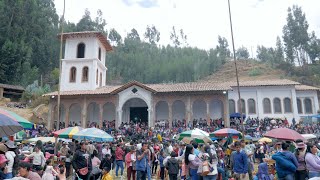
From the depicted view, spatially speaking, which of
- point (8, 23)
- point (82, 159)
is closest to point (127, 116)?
point (82, 159)

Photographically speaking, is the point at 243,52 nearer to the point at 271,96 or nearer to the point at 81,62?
the point at 271,96

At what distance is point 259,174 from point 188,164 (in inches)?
89.2

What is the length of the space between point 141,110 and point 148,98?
3290mm

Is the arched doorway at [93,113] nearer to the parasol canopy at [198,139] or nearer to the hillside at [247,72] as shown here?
the parasol canopy at [198,139]

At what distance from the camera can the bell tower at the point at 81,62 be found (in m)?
31.1

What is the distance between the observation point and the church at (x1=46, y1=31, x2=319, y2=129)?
27641mm

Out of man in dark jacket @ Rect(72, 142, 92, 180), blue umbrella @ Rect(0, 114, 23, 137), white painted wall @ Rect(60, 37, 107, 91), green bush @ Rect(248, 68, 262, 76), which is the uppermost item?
green bush @ Rect(248, 68, 262, 76)

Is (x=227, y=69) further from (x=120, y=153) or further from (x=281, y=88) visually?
(x=120, y=153)

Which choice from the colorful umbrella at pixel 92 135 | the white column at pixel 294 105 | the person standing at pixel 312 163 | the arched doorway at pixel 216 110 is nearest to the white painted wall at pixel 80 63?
the arched doorway at pixel 216 110

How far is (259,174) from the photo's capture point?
830 centimetres

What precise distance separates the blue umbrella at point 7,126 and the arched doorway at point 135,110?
901 inches

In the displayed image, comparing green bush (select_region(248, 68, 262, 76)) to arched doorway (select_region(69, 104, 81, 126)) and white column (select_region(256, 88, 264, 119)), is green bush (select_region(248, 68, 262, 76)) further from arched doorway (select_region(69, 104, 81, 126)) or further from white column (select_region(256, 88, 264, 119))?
arched doorway (select_region(69, 104, 81, 126))

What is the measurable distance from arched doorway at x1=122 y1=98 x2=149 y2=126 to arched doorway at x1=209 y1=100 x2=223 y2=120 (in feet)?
23.5

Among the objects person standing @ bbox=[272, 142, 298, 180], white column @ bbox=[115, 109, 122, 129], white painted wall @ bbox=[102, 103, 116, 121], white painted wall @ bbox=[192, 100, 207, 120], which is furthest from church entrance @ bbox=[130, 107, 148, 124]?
person standing @ bbox=[272, 142, 298, 180]
